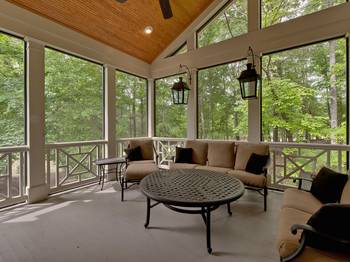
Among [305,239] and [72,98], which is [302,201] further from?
[72,98]

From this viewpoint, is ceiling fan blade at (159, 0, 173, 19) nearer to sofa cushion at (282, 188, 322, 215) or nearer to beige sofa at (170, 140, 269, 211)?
beige sofa at (170, 140, 269, 211)

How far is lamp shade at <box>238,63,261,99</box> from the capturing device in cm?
330

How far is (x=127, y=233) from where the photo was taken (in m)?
2.41

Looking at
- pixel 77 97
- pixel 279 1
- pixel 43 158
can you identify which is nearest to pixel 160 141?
pixel 77 97

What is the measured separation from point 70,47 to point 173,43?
2.53 meters

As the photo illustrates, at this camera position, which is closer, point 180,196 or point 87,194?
point 180,196

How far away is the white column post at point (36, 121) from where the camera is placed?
11.1 feet

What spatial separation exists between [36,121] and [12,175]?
93 cm

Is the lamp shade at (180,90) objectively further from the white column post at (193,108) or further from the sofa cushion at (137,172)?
the sofa cushion at (137,172)

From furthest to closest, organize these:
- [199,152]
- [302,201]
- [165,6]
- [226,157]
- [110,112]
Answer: [110,112] < [199,152] < [226,157] < [165,6] < [302,201]

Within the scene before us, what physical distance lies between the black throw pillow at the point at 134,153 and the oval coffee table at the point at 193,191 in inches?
63.6

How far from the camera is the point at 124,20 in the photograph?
4266mm

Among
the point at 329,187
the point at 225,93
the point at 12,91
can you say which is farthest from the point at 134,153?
the point at 329,187

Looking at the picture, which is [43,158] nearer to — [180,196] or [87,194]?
[87,194]
